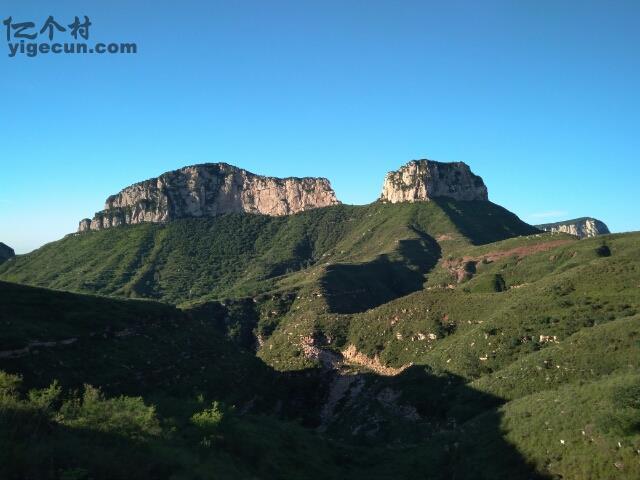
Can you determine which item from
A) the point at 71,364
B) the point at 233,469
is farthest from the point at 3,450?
the point at 71,364

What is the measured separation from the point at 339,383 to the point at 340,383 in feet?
0.42

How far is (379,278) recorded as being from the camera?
396ft

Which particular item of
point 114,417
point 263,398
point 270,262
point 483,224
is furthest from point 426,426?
point 483,224

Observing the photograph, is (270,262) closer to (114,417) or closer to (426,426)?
(426,426)

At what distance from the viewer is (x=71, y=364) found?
3716 centimetres

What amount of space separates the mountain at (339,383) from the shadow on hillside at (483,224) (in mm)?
66281

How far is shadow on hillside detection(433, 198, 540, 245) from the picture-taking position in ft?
557

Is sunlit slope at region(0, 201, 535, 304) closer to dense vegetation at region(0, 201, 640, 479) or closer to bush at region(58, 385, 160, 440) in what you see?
dense vegetation at region(0, 201, 640, 479)

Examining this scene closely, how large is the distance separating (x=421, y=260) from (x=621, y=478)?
402ft

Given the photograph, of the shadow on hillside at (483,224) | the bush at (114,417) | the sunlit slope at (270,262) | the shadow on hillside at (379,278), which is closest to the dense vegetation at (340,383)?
the bush at (114,417)

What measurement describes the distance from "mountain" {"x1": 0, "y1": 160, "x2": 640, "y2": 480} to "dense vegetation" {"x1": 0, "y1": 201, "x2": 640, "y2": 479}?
149mm

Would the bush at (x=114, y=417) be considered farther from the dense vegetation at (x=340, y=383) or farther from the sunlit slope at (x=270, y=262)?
the sunlit slope at (x=270, y=262)

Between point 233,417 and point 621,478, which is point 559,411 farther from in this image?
point 233,417

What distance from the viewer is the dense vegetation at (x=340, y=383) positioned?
2089 centimetres
